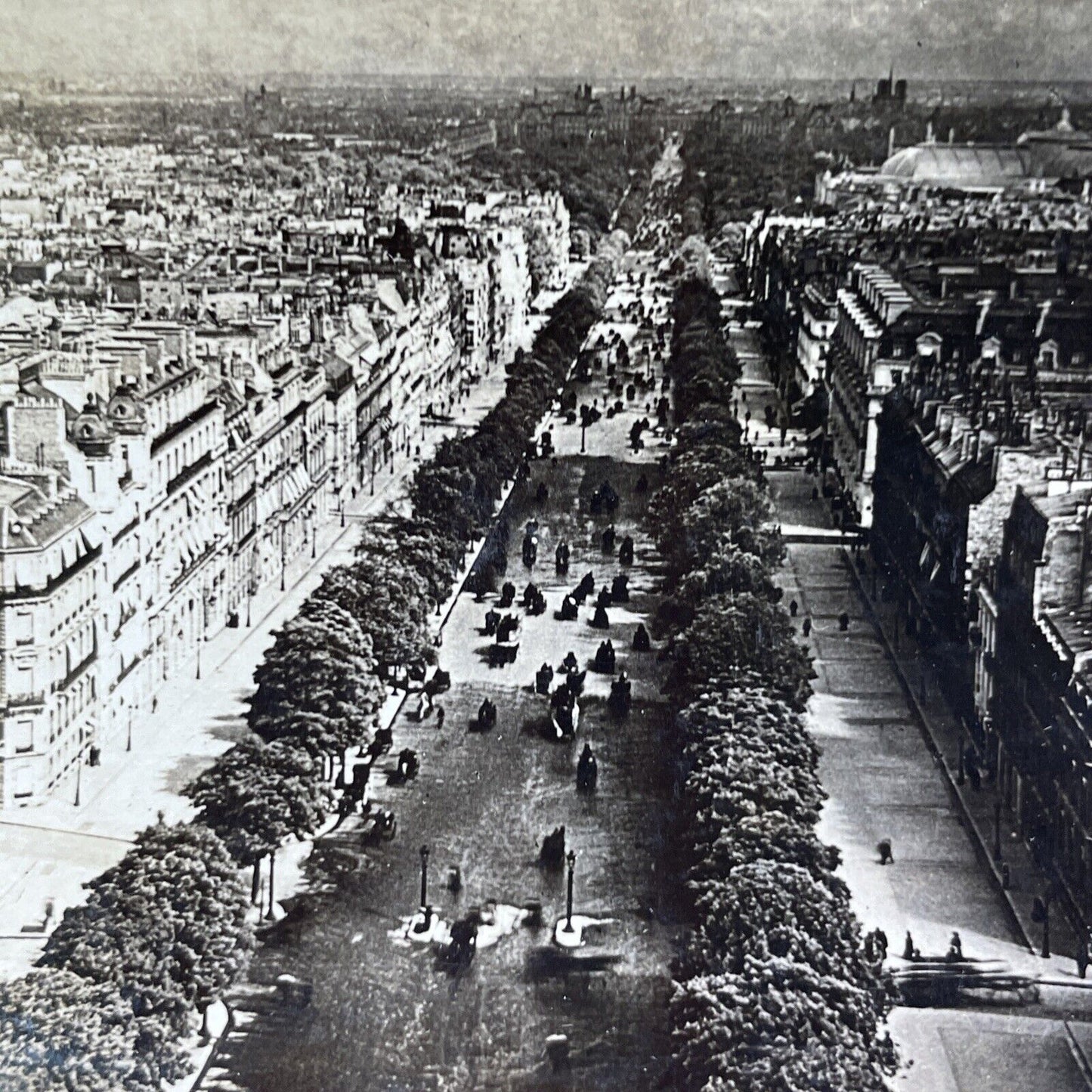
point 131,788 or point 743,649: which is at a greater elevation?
point 743,649

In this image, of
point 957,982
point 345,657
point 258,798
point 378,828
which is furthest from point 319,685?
point 957,982

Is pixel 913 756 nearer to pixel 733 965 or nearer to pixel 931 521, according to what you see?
pixel 931 521

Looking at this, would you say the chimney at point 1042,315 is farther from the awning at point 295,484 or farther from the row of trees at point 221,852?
the awning at point 295,484

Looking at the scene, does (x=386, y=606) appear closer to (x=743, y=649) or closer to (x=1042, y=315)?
(x=743, y=649)

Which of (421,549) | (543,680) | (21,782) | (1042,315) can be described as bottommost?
(543,680)

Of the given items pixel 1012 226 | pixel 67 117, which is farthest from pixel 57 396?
pixel 1012 226

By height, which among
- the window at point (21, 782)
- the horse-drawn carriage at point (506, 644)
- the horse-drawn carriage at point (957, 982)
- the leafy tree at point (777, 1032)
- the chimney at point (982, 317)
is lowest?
the horse-drawn carriage at point (957, 982)

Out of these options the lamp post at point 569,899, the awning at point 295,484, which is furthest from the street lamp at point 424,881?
the awning at point 295,484
